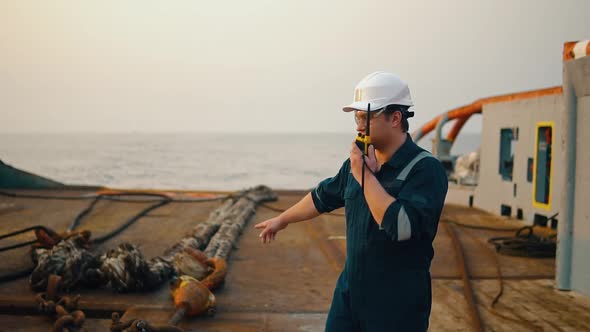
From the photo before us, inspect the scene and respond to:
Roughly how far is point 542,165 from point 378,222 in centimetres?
719

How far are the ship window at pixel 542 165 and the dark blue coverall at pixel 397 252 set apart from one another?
22.4 feet

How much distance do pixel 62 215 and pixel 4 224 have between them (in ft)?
3.32

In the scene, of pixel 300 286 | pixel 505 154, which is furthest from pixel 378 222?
pixel 505 154

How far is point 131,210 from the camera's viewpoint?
10000mm

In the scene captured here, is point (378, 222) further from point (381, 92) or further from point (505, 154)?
point (505, 154)

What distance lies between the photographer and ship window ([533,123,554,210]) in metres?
8.79

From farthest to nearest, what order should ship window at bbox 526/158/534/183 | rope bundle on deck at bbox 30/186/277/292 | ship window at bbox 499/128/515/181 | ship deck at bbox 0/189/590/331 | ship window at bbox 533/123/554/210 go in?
1. ship window at bbox 499/128/515/181
2. ship window at bbox 526/158/534/183
3. ship window at bbox 533/123/554/210
4. rope bundle on deck at bbox 30/186/277/292
5. ship deck at bbox 0/189/590/331

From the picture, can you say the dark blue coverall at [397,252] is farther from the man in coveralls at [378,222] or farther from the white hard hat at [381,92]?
the white hard hat at [381,92]

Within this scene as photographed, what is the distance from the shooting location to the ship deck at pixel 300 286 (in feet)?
14.6

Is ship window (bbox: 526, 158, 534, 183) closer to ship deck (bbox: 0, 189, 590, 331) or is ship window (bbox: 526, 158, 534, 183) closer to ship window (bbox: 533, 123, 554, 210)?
ship window (bbox: 533, 123, 554, 210)

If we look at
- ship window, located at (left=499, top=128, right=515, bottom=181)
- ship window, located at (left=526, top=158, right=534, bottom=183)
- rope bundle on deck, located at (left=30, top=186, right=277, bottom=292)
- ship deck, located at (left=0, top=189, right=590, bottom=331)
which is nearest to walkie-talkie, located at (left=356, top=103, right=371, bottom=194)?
ship deck, located at (left=0, top=189, right=590, bottom=331)

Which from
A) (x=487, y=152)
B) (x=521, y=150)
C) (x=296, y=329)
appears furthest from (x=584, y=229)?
(x=487, y=152)

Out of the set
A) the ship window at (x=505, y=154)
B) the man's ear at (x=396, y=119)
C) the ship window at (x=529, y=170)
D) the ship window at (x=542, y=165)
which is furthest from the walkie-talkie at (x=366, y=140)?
the ship window at (x=505, y=154)

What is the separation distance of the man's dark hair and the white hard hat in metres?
0.02
